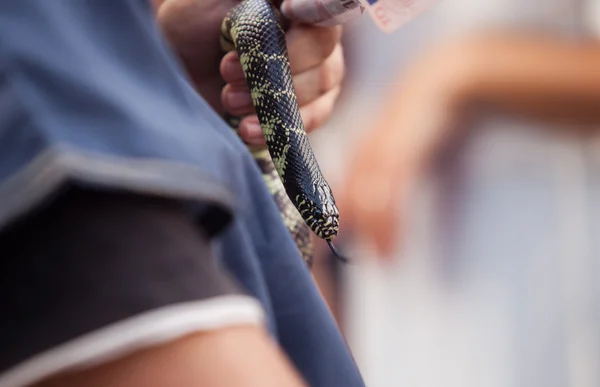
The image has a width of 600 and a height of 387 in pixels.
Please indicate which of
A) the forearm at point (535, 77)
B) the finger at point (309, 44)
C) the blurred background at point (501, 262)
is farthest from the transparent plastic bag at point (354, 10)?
the blurred background at point (501, 262)

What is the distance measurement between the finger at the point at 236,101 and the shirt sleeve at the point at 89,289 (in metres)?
0.24

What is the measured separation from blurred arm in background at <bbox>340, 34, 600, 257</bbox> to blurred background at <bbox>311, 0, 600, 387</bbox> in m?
0.08

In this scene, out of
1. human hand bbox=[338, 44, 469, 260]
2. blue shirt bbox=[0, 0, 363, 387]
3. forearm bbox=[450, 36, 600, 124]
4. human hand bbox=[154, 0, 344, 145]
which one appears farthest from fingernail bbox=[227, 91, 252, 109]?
forearm bbox=[450, 36, 600, 124]

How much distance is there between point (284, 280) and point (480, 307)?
4.66 feet

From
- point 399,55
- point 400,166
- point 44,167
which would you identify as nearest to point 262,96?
point 44,167

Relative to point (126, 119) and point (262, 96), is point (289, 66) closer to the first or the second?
point (262, 96)

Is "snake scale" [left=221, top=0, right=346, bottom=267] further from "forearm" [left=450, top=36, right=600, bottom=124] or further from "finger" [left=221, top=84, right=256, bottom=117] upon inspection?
"forearm" [left=450, top=36, right=600, bottom=124]

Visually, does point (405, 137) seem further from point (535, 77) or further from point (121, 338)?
point (121, 338)

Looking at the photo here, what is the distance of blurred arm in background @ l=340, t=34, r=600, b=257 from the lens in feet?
4.19

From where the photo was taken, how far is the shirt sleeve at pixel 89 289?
0.18 m

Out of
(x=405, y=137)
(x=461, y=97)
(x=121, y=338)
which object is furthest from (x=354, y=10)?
(x=461, y=97)

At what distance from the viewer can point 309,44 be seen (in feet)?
1.44

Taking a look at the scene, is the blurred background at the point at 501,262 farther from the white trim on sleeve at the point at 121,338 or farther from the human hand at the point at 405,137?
the white trim on sleeve at the point at 121,338

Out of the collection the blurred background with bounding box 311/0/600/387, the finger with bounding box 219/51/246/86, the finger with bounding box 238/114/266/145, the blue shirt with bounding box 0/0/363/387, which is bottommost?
the blurred background with bounding box 311/0/600/387
